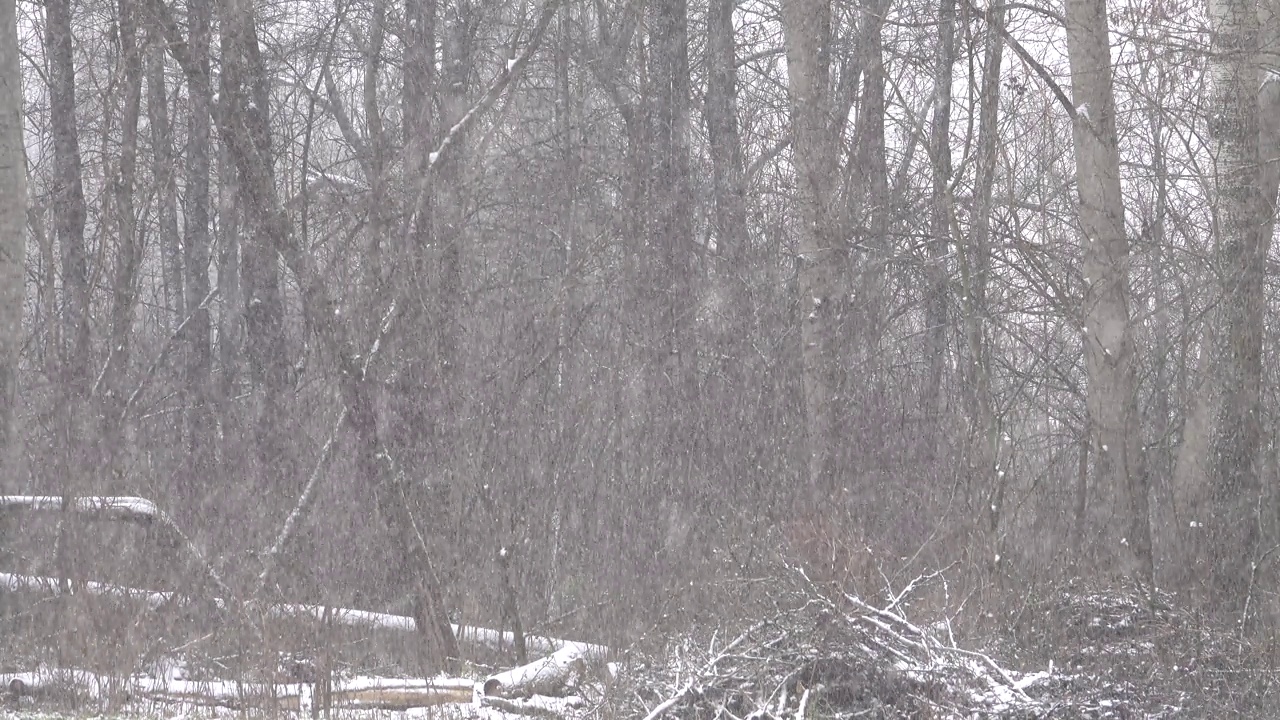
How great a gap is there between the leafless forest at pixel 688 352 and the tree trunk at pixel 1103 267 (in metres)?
0.03

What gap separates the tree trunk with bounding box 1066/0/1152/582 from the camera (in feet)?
31.0

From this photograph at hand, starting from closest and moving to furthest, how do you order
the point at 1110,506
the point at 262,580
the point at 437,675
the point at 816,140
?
the point at 437,675, the point at 262,580, the point at 1110,506, the point at 816,140

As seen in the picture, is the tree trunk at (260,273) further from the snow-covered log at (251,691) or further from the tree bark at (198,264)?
the snow-covered log at (251,691)

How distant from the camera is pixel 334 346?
31.1ft

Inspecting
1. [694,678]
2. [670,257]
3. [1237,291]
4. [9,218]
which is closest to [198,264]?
[670,257]

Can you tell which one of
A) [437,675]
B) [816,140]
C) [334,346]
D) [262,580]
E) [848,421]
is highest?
[816,140]

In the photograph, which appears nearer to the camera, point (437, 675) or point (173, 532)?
point (437, 675)

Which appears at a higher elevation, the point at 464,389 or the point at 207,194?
the point at 207,194

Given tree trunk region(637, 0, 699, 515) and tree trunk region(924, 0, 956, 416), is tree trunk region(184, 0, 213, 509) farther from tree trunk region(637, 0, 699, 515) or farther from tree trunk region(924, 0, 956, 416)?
tree trunk region(924, 0, 956, 416)

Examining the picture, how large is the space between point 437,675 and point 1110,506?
496 centimetres

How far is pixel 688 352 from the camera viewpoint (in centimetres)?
1248

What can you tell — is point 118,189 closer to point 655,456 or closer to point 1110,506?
point 655,456

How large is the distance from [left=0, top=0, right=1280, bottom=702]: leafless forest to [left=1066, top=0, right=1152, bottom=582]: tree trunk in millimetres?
30

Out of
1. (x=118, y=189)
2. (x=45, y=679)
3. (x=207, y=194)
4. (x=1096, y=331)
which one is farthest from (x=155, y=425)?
(x=1096, y=331)
